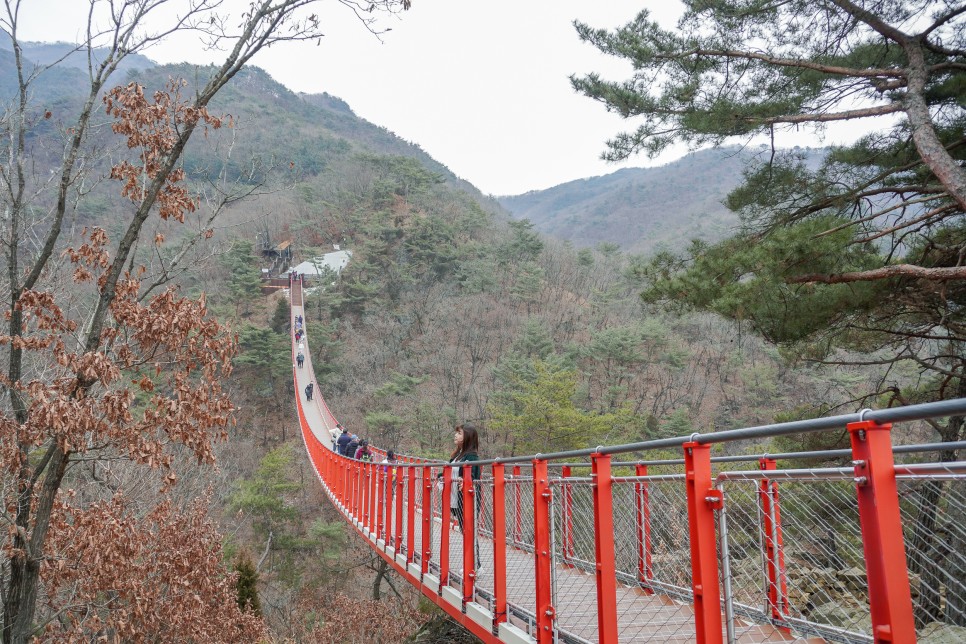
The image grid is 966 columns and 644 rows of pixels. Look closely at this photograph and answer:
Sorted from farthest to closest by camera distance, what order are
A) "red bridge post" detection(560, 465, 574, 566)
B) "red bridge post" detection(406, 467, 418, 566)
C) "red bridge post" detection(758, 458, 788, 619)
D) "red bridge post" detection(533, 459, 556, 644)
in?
"red bridge post" detection(406, 467, 418, 566), "red bridge post" detection(560, 465, 574, 566), "red bridge post" detection(533, 459, 556, 644), "red bridge post" detection(758, 458, 788, 619)

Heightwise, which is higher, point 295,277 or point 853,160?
point 295,277

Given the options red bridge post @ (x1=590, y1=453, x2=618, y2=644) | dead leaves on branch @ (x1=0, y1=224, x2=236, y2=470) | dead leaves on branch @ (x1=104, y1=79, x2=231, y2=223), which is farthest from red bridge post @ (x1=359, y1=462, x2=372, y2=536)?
red bridge post @ (x1=590, y1=453, x2=618, y2=644)

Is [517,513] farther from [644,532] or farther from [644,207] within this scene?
[644,207]

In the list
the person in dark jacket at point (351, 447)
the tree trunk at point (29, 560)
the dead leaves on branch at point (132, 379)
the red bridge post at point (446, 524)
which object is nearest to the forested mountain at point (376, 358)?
the dead leaves on branch at point (132, 379)

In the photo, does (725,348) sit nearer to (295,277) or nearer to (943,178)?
(295,277)

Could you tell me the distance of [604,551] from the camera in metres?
2.71

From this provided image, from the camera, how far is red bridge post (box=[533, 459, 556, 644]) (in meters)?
3.23

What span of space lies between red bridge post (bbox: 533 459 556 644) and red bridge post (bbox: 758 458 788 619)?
102 centimetres

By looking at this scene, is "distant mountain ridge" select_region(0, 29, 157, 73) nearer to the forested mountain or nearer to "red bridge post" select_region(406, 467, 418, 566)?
the forested mountain

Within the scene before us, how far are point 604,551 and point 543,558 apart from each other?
69 cm

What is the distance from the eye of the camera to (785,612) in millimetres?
3266

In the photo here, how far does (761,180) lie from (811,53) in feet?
4.48

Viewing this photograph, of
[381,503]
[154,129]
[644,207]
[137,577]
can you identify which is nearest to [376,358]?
[381,503]

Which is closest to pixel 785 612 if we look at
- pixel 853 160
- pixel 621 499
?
pixel 621 499
